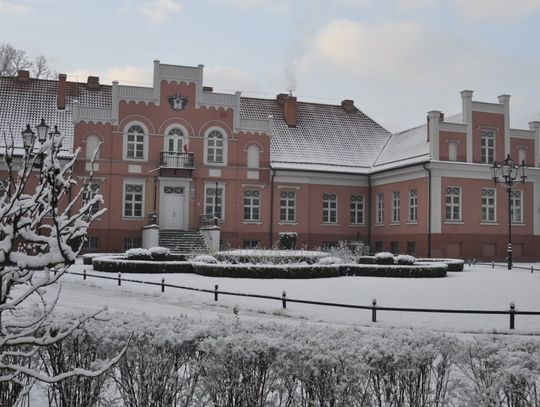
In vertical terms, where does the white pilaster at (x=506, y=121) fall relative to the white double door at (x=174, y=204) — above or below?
above

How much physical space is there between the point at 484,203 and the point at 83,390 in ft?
116

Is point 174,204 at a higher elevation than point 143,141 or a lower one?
lower

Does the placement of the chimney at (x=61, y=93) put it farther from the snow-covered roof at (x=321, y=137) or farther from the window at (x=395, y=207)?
the window at (x=395, y=207)

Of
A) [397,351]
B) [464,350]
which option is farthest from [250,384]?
[464,350]

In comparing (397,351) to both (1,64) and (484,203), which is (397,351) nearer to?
(484,203)

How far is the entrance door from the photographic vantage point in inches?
1468

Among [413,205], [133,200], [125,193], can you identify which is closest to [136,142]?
[125,193]

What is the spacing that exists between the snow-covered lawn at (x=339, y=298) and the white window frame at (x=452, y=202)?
481 inches

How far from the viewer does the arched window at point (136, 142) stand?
37.3 meters

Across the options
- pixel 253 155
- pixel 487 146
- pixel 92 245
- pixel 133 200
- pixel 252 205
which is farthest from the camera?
pixel 253 155

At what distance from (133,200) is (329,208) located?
497 inches

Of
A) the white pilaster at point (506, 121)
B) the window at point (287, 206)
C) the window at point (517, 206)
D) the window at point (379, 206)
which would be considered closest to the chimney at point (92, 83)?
the window at point (287, 206)

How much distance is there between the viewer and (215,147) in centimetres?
3869

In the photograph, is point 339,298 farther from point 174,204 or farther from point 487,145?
point 487,145
